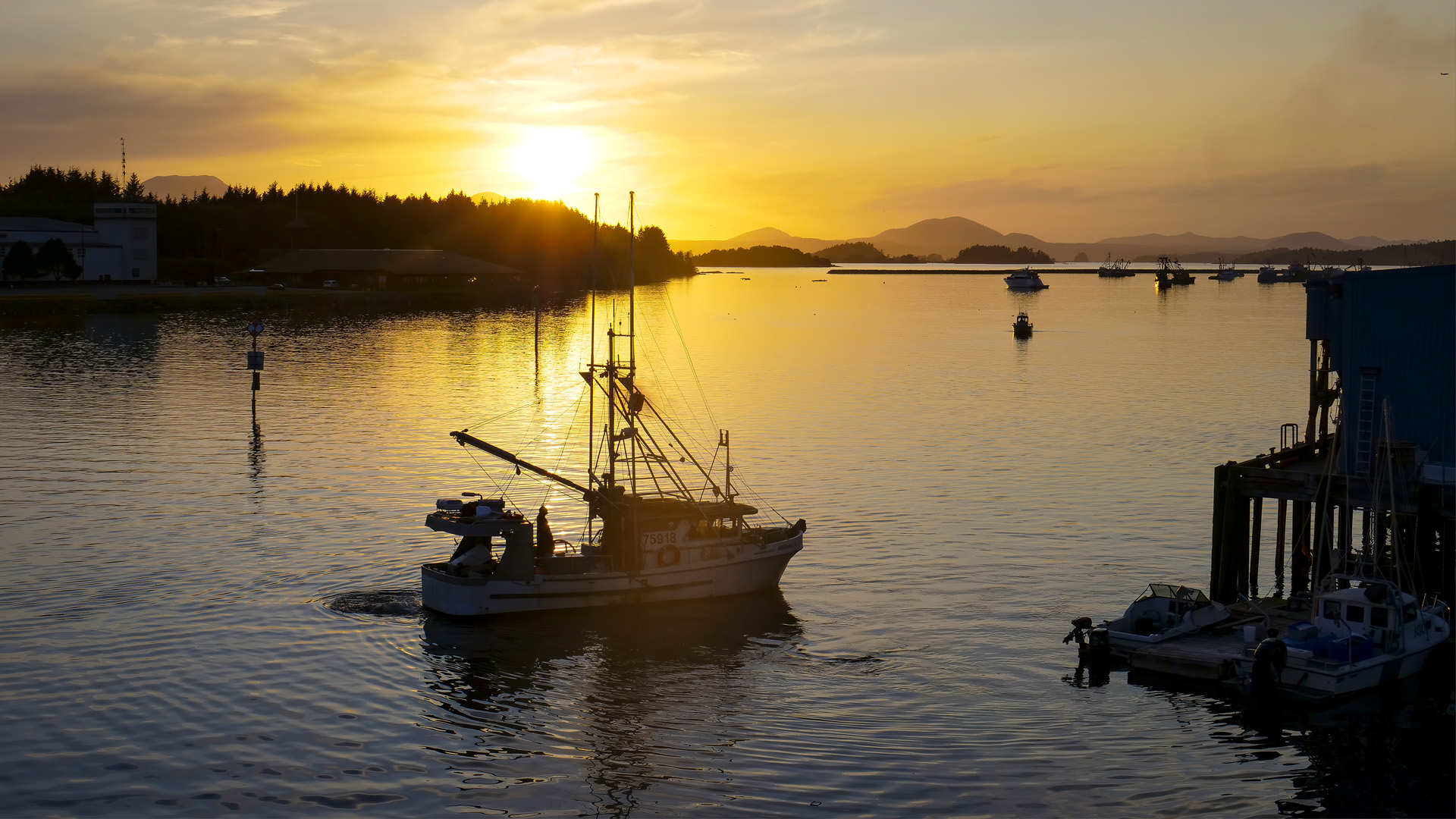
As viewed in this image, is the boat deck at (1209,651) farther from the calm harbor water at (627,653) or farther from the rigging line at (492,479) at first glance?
the rigging line at (492,479)

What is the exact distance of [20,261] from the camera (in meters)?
184

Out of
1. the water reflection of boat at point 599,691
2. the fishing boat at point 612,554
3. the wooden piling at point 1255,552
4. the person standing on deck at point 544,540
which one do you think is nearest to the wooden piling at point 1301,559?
the wooden piling at point 1255,552

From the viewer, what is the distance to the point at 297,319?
18312cm

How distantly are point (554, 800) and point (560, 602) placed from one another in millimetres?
13935

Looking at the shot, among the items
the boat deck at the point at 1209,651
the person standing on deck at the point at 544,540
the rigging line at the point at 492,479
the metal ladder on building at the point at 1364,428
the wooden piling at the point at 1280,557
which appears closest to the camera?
the boat deck at the point at 1209,651

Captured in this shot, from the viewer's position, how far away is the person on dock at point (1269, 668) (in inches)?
1298

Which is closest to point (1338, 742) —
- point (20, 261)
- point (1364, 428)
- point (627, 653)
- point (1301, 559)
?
point (1364, 428)

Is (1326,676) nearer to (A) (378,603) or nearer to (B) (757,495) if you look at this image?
(A) (378,603)

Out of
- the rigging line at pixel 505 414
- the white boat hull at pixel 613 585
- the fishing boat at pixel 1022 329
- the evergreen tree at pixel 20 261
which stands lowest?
the white boat hull at pixel 613 585

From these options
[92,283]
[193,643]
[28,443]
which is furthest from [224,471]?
[92,283]

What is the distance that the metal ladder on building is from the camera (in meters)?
38.7

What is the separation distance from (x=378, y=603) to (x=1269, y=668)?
27.7 metres

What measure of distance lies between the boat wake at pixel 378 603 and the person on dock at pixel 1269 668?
1007 inches

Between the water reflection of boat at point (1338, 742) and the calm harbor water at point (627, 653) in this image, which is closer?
the water reflection of boat at point (1338, 742)
